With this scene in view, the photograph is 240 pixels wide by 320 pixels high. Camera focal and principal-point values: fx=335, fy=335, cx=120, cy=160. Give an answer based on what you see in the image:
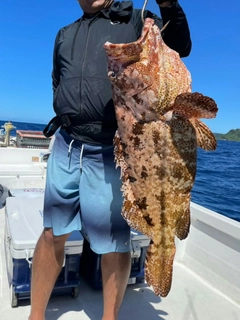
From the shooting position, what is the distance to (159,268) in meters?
2.02

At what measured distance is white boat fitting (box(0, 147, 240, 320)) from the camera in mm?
3033

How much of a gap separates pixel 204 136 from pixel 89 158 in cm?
85

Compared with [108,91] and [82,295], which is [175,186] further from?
[82,295]

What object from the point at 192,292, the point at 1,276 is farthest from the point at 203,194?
the point at 1,276

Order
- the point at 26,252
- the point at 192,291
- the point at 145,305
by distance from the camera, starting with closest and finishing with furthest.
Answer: the point at 26,252 < the point at 145,305 < the point at 192,291

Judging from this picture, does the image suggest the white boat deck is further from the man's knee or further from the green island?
the green island

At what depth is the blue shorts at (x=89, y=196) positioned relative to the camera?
7.72 feet

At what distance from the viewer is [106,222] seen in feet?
7.70

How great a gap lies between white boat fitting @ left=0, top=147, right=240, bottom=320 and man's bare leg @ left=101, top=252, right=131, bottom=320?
595 mm

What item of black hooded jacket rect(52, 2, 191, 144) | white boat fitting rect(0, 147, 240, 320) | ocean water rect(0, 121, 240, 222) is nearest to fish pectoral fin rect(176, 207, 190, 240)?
black hooded jacket rect(52, 2, 191, 144)

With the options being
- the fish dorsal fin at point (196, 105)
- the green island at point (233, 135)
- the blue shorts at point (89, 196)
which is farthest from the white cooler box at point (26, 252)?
the green island at point (233, 135)

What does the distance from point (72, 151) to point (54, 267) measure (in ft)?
2.96

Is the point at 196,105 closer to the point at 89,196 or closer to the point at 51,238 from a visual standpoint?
the point at 89,196

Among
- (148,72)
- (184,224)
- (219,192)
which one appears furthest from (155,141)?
(219,192)
